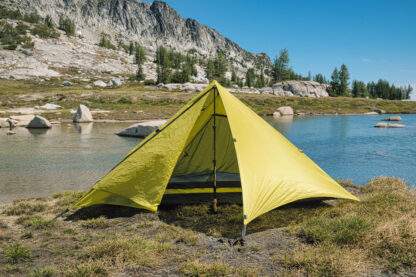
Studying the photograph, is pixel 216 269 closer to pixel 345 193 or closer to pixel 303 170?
pixel 303 170

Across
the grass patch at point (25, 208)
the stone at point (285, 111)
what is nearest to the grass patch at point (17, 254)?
the grass patch at point (25, 208)

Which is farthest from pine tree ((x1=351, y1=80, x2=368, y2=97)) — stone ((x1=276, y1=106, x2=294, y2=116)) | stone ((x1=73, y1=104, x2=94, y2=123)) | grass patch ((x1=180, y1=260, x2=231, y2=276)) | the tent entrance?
grass patch ((x1=180, y1=260, x2=231, y2=276))

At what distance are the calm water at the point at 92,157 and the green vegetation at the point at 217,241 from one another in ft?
25.2

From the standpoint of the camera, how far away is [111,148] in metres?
38.1

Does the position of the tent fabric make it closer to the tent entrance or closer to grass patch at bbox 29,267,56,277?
the tent entrance

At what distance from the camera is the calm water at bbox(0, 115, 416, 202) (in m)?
23.3

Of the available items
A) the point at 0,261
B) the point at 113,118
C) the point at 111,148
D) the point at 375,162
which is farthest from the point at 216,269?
the point at 113,118

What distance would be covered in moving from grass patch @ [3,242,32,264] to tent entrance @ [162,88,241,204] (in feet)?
18.9

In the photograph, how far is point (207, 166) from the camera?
1744cm

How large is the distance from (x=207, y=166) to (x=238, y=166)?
3068 mm

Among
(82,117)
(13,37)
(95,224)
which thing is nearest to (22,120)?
(82,117)

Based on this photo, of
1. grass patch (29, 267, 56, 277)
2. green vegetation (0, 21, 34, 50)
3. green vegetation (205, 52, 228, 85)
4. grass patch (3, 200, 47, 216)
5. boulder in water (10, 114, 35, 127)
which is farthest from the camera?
green vegetation (205, 52, 228, 85)

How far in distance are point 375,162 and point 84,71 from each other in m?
161

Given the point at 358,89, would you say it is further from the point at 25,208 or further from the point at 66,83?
the point at 25,208
